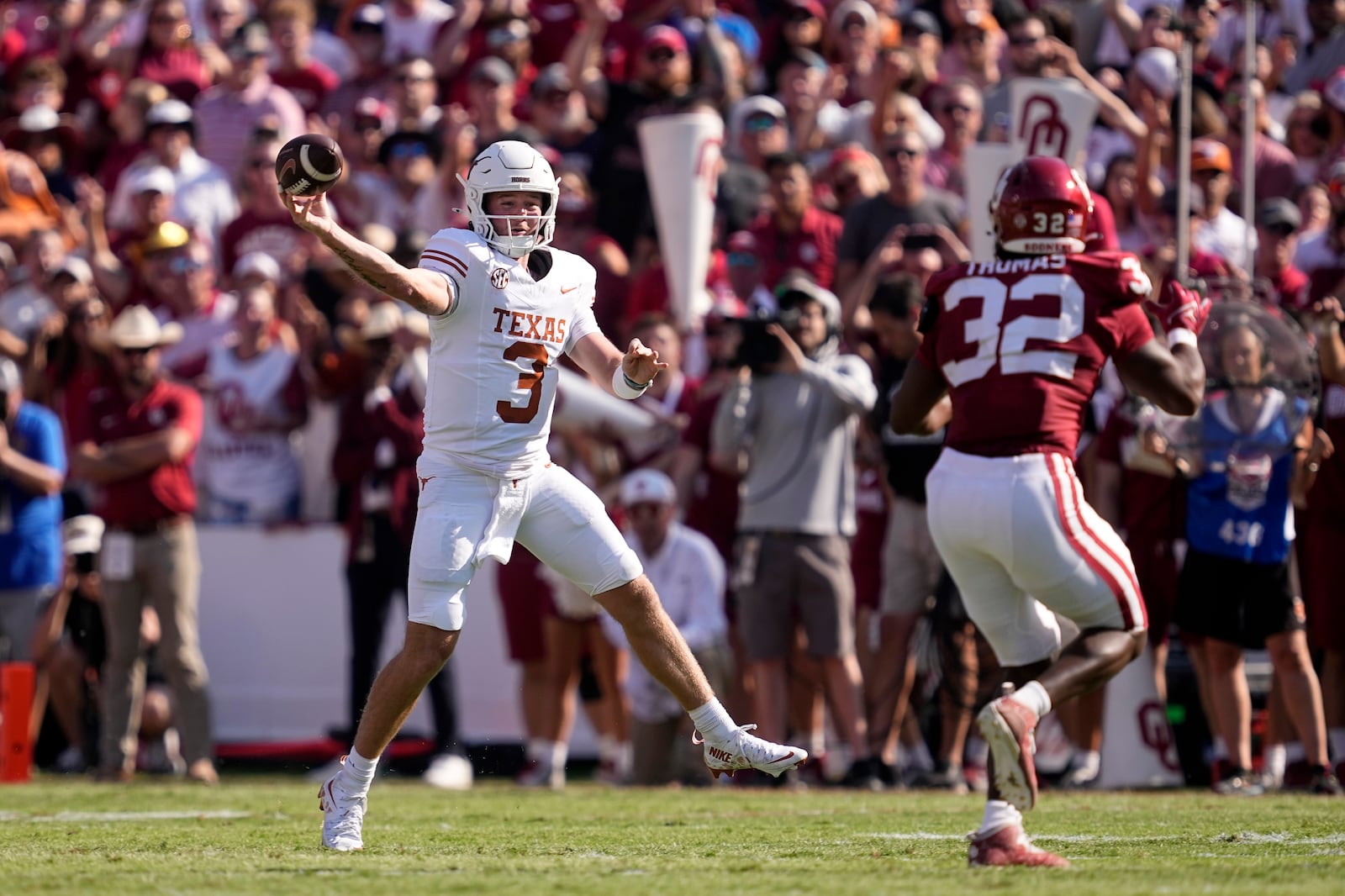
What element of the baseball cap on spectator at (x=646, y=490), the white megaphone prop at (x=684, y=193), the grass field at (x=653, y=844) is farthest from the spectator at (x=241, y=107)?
the grass field at (x=653, y=844)

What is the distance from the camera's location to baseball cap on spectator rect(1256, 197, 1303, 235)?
1045 centimetres

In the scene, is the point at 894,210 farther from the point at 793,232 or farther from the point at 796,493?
the point at 796,493

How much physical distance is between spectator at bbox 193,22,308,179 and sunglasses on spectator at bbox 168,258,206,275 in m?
1.61

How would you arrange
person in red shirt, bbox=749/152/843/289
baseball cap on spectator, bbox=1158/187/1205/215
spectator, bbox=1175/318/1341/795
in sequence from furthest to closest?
person in red shirt, bbox=749/152/843/289
baseball cap on spectator, bbox=1158/187/1205/215
spectator, bbox=1175/318/1341/795

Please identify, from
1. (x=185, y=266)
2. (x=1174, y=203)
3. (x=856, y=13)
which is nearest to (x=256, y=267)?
(x=185, y=266)

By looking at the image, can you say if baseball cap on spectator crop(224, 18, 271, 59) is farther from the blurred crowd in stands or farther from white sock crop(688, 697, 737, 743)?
white sock crop(688, 697, 737, 743)

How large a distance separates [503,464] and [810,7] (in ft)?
28.7

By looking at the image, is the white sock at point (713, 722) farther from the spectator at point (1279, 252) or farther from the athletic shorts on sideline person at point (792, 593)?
the spectator at point (1279, 252)

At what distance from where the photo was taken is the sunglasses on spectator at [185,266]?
12734mm

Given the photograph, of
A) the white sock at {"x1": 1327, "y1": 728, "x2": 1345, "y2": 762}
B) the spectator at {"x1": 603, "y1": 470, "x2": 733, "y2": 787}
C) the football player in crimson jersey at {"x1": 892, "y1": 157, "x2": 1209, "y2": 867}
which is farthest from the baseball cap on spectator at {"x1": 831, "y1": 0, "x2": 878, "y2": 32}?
the football player in crimson jersey at {"x1": 892, "y1": 157, "x2": 1209, "y2": 867}

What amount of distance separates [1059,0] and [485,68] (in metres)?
4.13

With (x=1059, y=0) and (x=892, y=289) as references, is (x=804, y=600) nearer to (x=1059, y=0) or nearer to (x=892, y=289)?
(x=892, y=289)

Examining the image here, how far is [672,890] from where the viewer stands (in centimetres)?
518

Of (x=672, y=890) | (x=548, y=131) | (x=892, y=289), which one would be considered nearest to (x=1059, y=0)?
(x=548, y=131)
